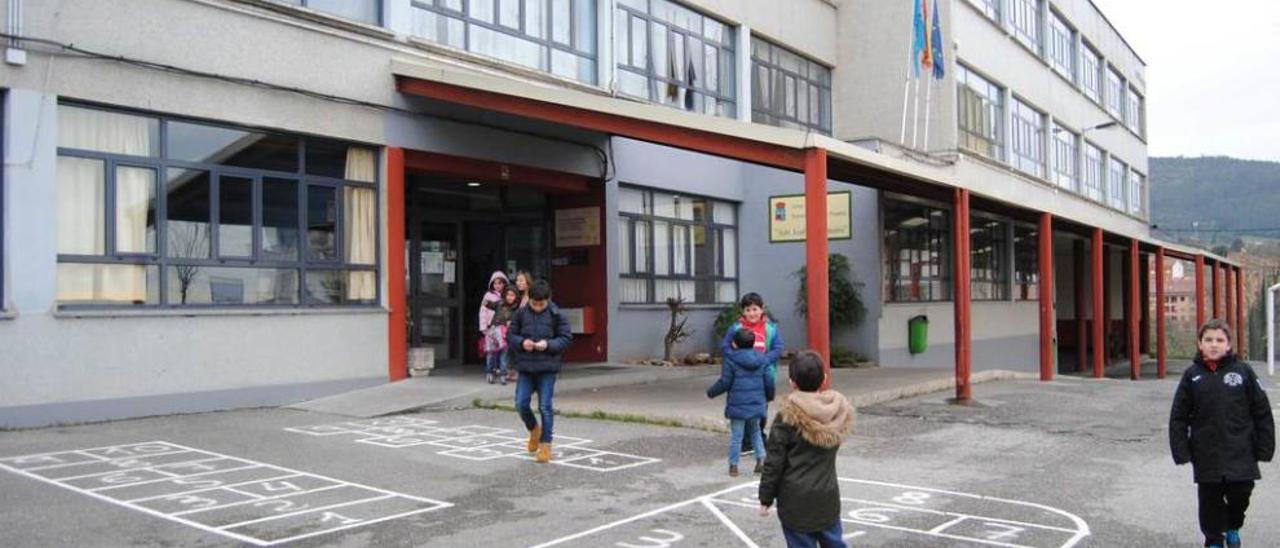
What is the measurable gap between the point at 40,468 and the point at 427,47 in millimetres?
7823

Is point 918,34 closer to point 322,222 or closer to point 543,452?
point 322,222

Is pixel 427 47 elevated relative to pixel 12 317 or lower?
elevated

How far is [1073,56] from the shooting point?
1416 inches

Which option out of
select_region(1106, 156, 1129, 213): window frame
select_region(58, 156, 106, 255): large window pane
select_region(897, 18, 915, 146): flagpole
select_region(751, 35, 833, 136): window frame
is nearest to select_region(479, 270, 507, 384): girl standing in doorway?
select_region(58, 156, 106, 255): large window pane

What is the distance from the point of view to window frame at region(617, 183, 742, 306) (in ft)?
63.5

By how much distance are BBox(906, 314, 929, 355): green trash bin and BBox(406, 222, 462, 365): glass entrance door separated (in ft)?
29.7

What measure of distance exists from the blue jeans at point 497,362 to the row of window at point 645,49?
450 cm

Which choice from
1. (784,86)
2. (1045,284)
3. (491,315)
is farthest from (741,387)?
(784,86)

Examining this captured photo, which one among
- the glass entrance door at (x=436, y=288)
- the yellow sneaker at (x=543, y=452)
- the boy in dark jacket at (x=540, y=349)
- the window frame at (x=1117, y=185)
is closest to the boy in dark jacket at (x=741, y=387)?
the boy in dark jacket at (x=540, y=349)

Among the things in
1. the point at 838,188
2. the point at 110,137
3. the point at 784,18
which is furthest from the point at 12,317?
the point at 784,18

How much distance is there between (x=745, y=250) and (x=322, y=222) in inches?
408

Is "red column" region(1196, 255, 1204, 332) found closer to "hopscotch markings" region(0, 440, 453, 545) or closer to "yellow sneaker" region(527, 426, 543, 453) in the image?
"yellow sneaker" region(527, 426, 543, 453)

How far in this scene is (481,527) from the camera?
7.09 meters

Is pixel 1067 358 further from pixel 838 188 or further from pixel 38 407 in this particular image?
pixel 38 407
